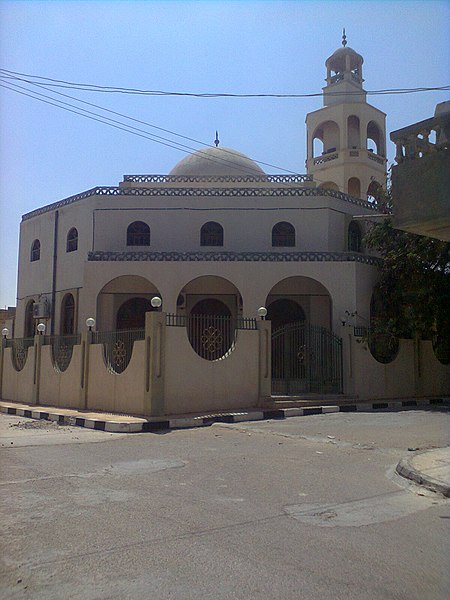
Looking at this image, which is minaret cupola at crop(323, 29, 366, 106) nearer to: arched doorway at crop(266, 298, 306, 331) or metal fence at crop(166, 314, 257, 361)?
arched doorway at crop(266, 298, 306, 331)

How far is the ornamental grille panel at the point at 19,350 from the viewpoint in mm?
18078

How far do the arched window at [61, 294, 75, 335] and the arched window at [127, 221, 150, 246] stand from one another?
10.4 feet

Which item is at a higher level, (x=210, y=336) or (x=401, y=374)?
(x=210, y=336)

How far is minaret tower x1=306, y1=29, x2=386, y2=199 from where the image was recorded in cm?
2670

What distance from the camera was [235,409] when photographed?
1417 cm

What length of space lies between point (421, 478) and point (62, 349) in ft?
37.3

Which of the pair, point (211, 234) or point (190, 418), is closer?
point (190, 418)

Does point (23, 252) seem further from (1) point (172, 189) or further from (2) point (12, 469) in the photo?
(2) point (12, 469)

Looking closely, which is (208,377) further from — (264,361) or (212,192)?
(212,192)

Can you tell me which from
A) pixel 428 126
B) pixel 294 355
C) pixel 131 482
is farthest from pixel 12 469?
pixel 294 355

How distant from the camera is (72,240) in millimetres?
22891

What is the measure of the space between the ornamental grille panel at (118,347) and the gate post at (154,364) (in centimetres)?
71

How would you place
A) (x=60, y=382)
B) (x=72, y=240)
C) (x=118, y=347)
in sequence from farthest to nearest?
1. (x=72, y=240)
2. (x=60, y=382)
3. (x=118, y=347)

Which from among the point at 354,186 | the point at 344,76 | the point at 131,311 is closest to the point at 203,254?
the point at 131,311
